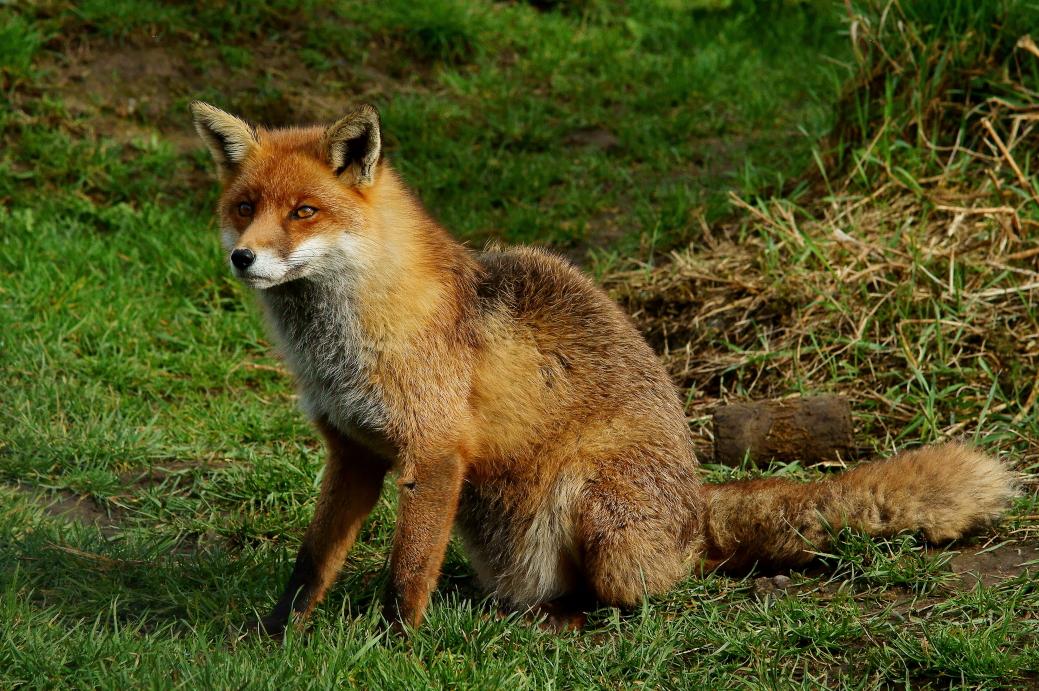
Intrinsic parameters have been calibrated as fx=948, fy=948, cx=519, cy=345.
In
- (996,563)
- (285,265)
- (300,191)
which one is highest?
(300,191)

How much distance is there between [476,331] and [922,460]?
201 centimetres

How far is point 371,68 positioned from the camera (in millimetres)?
9258

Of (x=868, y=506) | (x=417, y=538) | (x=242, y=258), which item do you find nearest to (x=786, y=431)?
(x=868, y=506)

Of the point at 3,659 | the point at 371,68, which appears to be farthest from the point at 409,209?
the point at 371,68

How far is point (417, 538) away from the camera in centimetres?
377

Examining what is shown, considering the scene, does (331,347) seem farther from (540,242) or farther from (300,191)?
(540,242)

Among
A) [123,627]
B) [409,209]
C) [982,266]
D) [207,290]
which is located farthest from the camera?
[207,290]

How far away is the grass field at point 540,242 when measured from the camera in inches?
143

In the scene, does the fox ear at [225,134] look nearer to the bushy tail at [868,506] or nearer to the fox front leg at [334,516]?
the fox front leg at [334,516]

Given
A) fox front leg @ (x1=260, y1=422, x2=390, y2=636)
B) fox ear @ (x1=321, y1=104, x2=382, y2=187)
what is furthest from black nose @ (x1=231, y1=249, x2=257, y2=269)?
fox front leg @ (x1=260, y1=422, x2=390, y2=636)

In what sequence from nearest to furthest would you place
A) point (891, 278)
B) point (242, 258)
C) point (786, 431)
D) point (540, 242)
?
point (242, 258), point (786, 431), point (891, 278), point (540, 242)

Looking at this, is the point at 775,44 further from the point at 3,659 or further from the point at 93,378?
the point at 3,659

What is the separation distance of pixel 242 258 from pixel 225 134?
0.72 m

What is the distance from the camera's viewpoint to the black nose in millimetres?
3449
